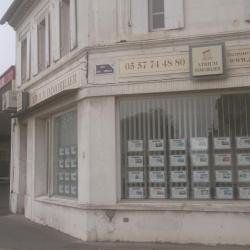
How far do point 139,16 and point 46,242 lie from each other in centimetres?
521

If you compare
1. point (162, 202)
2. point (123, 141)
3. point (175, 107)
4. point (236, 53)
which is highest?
point (236, 53)

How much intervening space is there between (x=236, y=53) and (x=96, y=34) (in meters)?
3.04

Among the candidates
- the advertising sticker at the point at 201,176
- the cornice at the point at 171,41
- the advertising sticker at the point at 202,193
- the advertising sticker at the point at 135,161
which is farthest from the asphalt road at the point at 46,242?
the cornice at the point at 171,41

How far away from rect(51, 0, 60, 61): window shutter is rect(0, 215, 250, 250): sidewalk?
433 cm

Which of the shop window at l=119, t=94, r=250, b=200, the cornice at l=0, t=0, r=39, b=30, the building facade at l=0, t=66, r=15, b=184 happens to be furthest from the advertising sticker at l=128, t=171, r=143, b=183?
the building facade at l=0, t=66, r=15, b=184

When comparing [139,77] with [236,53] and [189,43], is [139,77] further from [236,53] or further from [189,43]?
[236,53]

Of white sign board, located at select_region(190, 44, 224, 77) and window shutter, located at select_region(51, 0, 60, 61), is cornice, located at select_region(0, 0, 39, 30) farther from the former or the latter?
white sign board, located at select_region(190, 44, 224, 77)

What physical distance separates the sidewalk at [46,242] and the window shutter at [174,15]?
14.7 feet

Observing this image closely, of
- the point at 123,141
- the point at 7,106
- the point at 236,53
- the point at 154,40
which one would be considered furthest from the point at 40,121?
the point at 236,53

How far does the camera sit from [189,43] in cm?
1077

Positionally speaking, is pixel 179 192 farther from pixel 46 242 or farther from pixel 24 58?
pixel 24 58

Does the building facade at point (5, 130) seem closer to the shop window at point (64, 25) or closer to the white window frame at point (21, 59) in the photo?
the white window frame at point (21, 59)

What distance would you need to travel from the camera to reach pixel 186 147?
1098cm

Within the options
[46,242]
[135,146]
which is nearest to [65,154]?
[135,146]
